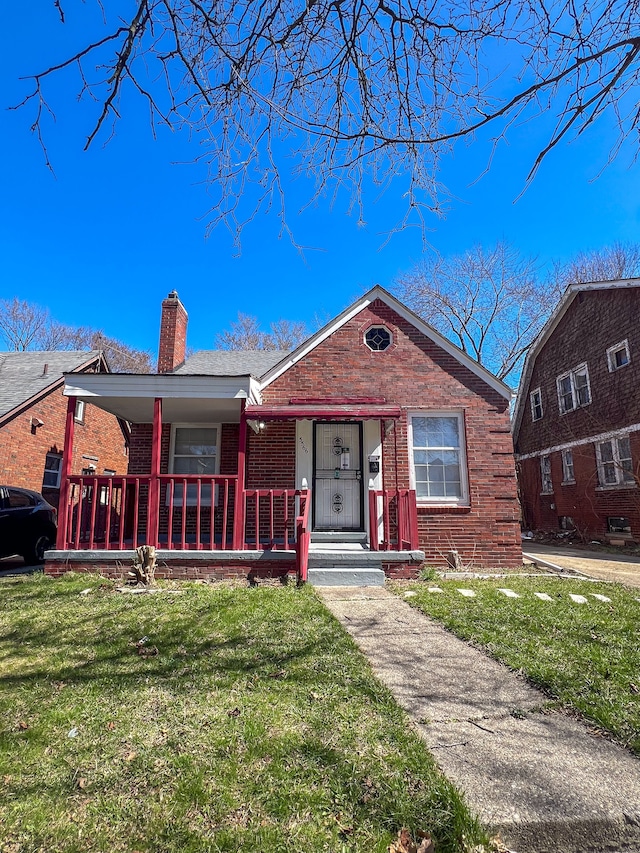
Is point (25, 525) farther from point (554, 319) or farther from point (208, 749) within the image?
point (554, 319)

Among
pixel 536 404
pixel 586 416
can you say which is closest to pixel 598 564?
pixel 586 416

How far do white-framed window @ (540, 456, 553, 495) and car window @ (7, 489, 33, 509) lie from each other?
666 inches

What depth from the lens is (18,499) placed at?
9.50 m

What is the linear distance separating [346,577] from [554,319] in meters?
14.3

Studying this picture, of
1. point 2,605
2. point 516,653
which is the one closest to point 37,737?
point 516,653

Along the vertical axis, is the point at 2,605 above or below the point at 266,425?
below

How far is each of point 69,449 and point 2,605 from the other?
8.82ft

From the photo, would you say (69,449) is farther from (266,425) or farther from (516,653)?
(516,653)

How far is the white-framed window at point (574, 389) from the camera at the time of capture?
1513 centimetres

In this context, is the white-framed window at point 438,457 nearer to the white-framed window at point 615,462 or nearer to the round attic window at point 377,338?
the round attic window at point 377,338

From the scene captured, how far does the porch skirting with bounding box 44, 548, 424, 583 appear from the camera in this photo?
23.1ft

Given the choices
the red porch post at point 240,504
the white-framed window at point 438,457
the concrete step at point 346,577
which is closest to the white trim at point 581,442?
the white-framed window at point 438,457

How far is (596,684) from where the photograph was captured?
3047 millimetres

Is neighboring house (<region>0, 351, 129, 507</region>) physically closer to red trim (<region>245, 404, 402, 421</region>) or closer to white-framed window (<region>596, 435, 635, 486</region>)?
red trim (<region>245, 404, 402, 421</region>)
